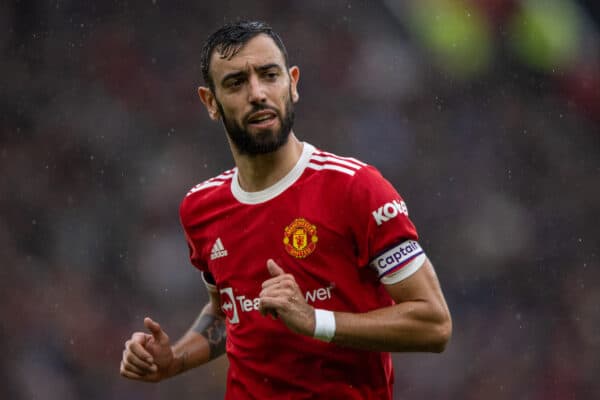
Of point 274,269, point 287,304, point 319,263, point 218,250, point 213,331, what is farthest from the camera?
point 213,331

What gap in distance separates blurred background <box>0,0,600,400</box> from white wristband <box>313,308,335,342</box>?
5.13 m

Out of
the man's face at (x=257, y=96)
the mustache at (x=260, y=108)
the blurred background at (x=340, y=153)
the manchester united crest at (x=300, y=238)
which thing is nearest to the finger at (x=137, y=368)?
the manchester united crest at (x=300, y=238)

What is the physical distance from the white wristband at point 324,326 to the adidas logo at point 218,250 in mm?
610

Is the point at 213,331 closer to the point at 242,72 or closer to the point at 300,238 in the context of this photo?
the point at 300,238

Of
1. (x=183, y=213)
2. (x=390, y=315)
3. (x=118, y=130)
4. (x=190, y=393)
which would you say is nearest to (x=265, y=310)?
(x=390, y=315)

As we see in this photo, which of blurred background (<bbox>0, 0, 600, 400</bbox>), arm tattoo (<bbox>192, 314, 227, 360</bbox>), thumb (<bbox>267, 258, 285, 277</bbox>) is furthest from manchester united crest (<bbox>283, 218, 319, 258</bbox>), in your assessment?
blurred background (<bbox>0, 0, 600, 400</bbox>)

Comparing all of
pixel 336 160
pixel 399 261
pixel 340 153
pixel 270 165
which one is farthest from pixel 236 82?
pixel 340 153

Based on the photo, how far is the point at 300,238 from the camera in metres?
3.15

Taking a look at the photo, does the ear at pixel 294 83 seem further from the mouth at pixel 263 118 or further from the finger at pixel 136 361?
the finger at pixel 136 361

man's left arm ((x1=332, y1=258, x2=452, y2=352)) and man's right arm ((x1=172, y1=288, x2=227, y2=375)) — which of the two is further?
man's right arm ((x1=172, y1=288, x2=227, y2=375))

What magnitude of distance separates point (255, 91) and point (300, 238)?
543mm

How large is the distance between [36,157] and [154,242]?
4.38ft

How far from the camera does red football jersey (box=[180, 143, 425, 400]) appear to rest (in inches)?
119

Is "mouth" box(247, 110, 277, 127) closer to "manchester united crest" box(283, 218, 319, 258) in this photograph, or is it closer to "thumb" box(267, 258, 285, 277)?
"manchester united crest" box(283, 218, 319, 258)
